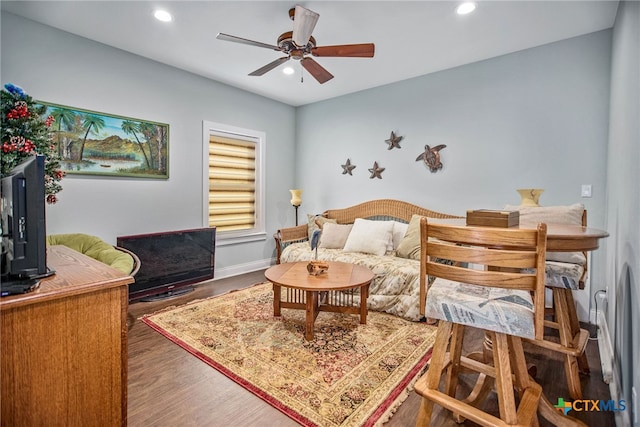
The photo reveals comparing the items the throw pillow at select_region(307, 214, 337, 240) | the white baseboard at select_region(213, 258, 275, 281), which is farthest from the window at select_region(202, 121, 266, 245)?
the throw pillow at select_region(307, 214, 337, 240)

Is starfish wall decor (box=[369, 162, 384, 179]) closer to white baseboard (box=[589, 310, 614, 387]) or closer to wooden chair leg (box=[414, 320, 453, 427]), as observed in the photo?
white baseboard (box=[589, 310, 614, 387])

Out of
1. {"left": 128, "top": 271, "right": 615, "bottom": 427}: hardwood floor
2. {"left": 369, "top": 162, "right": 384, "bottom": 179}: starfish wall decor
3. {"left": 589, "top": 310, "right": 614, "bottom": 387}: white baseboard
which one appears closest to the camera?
{"left": 128, "top": 271, "right": 615, "bottom": 427}: hardwood floor

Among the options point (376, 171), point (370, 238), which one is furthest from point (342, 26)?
point (370, 238)

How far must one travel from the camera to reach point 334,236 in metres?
4.05

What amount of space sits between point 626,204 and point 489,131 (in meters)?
1.80

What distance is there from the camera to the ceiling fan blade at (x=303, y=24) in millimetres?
2059

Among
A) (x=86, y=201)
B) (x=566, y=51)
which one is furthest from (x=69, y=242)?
(x=566, y=51)

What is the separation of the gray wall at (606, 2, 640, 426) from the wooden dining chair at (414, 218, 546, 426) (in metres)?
0.51

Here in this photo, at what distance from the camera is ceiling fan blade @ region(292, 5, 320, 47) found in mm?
2059

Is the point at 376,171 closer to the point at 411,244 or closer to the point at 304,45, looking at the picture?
the point at 411,244

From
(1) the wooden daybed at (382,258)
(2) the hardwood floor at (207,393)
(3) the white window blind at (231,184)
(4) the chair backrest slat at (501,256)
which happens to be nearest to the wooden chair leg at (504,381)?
(4) the chair backrest slat at (501,256)

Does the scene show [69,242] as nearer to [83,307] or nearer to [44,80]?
[44,80]

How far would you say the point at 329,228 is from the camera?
4137 mm

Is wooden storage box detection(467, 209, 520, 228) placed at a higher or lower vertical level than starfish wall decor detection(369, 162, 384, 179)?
lower
